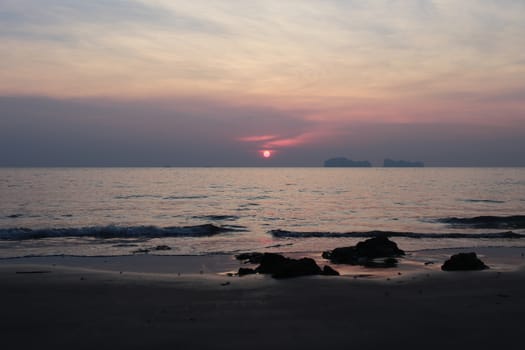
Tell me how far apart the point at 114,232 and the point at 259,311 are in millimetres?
22403

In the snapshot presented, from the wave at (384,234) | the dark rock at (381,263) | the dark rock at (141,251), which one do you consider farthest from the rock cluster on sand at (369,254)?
the wave at (384,234)

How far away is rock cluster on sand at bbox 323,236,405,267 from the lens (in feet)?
57.1

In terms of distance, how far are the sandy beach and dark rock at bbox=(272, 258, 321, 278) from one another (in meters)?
0.49

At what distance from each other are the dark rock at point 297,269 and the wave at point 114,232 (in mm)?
16927

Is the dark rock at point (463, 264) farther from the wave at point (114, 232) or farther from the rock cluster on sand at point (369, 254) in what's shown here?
the wave at point (114, 232)

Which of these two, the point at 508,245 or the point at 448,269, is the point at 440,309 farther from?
the point at 508,245

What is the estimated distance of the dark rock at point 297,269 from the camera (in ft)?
44.6

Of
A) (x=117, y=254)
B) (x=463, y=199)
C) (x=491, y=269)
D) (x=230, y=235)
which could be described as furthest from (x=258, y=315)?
(x=463, y=199)

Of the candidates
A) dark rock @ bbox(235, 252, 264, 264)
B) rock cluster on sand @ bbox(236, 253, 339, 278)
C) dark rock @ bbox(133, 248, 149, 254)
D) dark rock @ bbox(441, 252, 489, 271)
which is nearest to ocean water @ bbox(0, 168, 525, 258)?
dark rock @ bbox(133, 248, 149, 254)

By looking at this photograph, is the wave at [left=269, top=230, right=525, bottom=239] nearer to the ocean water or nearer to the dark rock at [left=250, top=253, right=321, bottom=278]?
the ocean water

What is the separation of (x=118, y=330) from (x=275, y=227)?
84.2 feet

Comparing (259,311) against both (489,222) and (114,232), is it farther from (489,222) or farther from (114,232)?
(489,222)

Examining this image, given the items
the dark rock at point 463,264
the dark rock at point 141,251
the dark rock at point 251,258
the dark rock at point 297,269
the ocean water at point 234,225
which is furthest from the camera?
the ocean water at point 234,225

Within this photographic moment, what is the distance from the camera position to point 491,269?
50.2ft
